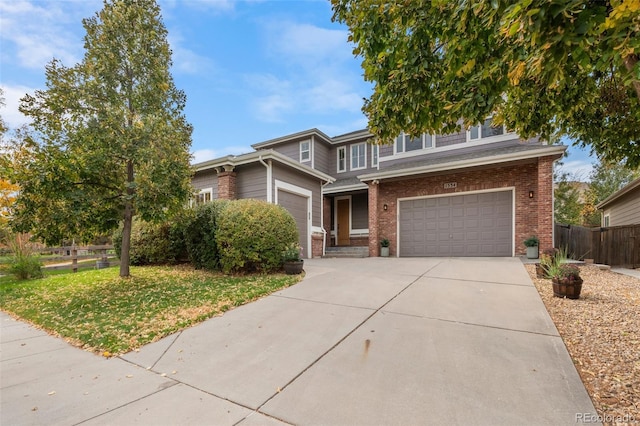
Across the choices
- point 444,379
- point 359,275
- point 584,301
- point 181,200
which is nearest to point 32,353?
point 181,200

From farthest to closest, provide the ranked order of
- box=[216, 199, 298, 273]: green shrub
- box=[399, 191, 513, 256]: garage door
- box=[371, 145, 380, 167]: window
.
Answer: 1. box=[371, 145, 380, 167]: window
2. box=[399, 191, 513, 256]: garage door
3. box=[216, 199, 298, 273]: green shrub

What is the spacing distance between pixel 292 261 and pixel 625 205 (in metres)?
15.3

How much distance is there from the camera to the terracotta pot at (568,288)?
4.64m

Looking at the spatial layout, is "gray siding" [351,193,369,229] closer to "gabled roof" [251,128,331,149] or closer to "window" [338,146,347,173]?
"window" [338,146,347,173]

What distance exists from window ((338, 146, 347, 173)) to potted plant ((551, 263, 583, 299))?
11.3 meters

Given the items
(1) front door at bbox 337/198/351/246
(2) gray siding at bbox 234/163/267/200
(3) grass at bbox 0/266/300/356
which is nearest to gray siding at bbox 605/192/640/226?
(1) front door at bbox 337/198/351/246

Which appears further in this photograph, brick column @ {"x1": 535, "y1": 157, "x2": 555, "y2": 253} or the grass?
brick column @ {"x1": 535, "y1": 157, "x2": 555, "y2": 253}

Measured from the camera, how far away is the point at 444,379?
8.09 ft

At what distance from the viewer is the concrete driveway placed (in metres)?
2.11

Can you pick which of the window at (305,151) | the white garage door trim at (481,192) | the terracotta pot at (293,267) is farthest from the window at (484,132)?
the terracotta pot at (293,267)

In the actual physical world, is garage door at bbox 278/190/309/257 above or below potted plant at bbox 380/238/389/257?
above

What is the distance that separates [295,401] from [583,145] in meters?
6.02

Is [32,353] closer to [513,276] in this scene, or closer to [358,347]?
[358,347]

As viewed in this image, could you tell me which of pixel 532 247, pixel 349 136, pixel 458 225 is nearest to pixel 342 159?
pixel 349 136
